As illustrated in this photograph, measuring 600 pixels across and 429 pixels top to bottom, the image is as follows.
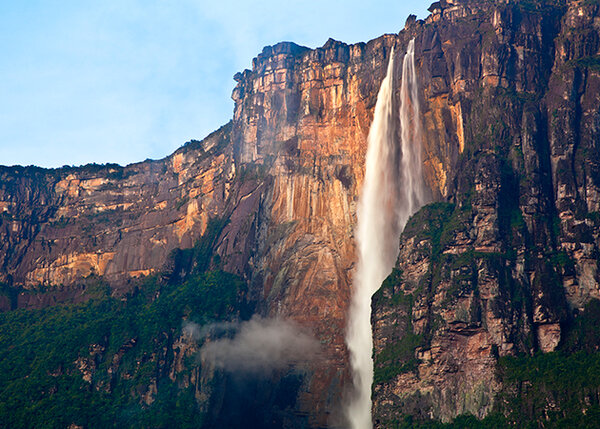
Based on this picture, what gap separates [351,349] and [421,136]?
21489mm

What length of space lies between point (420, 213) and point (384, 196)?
8.23 m

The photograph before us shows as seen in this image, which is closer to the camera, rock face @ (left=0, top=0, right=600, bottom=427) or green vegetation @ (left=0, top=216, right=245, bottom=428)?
rock face @ (left=0, top=0, right=600, bottom=427)

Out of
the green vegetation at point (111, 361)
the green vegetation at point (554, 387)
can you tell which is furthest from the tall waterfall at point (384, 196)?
the green vegetation at point (554, 387)

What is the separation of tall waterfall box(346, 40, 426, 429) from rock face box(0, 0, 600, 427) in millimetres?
1464

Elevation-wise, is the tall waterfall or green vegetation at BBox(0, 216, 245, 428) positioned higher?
the tall waterfall

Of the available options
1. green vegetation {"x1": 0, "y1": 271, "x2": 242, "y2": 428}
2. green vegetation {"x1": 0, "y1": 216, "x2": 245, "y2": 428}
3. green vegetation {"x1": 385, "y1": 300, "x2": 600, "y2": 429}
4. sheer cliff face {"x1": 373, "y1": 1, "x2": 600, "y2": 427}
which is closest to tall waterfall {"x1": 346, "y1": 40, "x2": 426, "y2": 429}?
sheer cliff face {"x1": 373, "y1": 1, "x2": 600, "y2": 427}

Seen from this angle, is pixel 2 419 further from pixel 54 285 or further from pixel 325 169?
pixel 325 169

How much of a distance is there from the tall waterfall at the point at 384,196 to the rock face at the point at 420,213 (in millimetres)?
1464

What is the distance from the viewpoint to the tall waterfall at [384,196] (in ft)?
309

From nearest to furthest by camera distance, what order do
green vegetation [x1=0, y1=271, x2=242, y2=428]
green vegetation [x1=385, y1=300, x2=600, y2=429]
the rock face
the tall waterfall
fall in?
green vegetation [x1=385, y1=300, x2=600, y2=429] < the rock face < green vegetation [x1=0, y1=271, x2=242, y2=428] < the tall waterfall

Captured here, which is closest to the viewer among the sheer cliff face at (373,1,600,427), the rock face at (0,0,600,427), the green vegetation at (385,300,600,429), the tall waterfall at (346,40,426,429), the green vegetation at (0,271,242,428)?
the green vegetation at (385,300,600,429)

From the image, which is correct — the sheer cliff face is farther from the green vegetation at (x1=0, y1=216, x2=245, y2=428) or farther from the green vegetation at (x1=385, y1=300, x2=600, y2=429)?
the green vegetation at (x1=0, y1=216, x2=245, y2=428)

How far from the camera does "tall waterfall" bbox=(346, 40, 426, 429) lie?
9425 centimetres

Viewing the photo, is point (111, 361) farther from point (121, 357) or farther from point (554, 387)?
point (554, 387)
